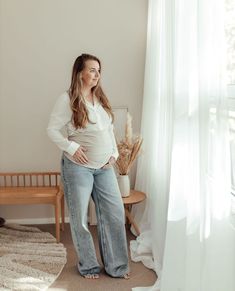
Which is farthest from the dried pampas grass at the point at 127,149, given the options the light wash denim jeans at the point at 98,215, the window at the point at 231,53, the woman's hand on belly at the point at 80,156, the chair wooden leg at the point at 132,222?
the window at the point at 231,53

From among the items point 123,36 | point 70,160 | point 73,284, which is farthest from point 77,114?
point 123,36

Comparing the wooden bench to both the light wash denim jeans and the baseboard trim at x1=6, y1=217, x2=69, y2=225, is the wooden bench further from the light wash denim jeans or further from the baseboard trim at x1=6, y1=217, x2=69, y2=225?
the light wash denim jeans

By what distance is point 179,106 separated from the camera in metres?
2.07

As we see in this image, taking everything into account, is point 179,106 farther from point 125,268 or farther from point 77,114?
point 125,268

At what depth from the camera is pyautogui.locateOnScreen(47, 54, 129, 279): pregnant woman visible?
2.47m

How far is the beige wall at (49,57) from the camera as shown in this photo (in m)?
3.40

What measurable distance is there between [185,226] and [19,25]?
2.33m

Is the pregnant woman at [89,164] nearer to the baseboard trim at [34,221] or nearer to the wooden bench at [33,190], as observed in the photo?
the wooden bench at [33,190]

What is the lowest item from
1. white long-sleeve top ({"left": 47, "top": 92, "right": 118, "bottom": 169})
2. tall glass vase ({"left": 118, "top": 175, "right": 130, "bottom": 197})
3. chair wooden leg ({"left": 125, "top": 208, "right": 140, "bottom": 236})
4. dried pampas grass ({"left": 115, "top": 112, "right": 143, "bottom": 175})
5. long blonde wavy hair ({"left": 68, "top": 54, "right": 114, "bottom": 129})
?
chair wooden leg ({"left": 125, "top": 208, "right": 140, "bottom": 236})

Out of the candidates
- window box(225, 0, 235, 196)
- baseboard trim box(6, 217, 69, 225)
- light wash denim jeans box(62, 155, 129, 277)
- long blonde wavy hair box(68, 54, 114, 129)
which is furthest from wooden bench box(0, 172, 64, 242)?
window box(225, 0, 235, 196)

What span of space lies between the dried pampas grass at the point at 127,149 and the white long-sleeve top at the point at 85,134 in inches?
23.2

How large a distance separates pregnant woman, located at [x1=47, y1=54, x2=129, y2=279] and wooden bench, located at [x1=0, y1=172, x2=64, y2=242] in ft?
2.14

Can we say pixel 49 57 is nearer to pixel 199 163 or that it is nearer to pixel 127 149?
pixel 127 149

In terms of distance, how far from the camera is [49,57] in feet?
11.3
